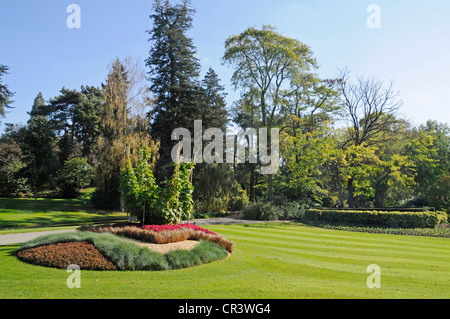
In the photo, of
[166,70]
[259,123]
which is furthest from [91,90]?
[259,123]

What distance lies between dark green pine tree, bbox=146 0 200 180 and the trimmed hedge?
16.2m

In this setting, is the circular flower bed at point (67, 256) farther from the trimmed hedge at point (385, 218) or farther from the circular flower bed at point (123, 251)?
the trimmed hedge at point (385, 218)

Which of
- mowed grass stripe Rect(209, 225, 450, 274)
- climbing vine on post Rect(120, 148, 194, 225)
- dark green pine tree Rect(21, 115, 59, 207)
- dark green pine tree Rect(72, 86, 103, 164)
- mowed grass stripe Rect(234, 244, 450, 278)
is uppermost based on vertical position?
dark green pine tree Rect(72, 86, 103, 164)

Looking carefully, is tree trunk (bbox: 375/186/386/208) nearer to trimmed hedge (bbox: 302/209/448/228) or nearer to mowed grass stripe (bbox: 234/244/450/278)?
trimmed hedge (bbox: 302/209/448/228)

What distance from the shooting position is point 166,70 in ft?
106

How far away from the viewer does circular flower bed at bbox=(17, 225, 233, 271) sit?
307 inches

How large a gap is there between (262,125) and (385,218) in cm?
1502

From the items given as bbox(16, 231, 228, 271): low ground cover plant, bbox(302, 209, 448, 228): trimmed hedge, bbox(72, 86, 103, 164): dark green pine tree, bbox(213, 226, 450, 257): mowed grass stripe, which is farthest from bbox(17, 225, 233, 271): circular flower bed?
bbox(72, 86, 103, 164): dark green pine tree

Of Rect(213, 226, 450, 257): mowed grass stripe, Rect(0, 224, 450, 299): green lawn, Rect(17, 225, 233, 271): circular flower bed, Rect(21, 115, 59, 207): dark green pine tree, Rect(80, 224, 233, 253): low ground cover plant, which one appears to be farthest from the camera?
Rect(21, 115, 59, 207): dark green pine tree

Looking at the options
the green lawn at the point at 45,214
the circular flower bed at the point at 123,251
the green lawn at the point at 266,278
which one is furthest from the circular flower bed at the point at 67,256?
the green lawn at the point at 45,214

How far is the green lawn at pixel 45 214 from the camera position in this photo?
21156 mm
